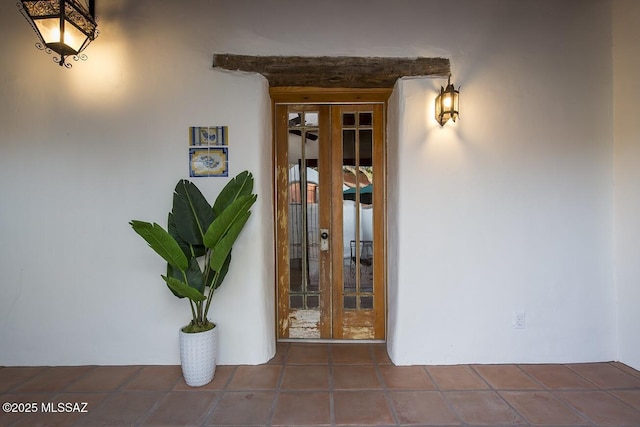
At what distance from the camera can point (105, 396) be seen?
209 cm

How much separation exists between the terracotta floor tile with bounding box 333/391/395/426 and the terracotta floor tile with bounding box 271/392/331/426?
70 millimetres

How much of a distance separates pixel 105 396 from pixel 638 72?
4387 millimetres

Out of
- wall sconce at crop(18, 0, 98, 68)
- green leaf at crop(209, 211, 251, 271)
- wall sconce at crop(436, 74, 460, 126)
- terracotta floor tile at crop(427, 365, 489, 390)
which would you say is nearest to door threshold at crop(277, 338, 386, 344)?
terracotta floor tile at crop(427, 365, 489, 390)

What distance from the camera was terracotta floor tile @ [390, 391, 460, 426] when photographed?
1.82 meters

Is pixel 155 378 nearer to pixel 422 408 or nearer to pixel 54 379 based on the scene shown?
pixel 54 379

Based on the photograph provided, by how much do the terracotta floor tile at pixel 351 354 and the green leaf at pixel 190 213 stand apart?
1.43 metres

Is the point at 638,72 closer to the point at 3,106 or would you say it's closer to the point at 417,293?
the point at 417,293

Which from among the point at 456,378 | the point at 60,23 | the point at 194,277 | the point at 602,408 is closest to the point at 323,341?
the point at 456,378

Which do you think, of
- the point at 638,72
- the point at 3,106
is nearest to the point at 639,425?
the point at 638,72

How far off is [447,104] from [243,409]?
2.47 metres

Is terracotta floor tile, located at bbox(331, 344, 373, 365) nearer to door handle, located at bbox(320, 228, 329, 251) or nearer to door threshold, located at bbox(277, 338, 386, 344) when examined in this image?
door threshold, located at bbox(277, 338, 386, 344)

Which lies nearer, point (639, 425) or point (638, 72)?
point (639, 425)

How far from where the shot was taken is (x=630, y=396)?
6.74 ft

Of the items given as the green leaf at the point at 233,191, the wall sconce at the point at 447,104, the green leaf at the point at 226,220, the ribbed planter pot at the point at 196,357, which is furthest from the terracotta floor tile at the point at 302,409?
the wall sconce at the point at 447,104
